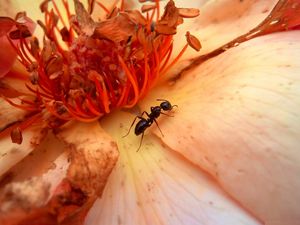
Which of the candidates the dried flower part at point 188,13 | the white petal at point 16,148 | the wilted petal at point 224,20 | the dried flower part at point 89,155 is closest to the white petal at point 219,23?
the wilted petal at point 224,20

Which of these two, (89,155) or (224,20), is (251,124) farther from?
(224,20)

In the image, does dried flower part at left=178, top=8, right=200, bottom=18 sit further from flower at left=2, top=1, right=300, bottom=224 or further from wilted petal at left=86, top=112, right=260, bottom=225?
wilted petal at left=86, top=112, right=260, bottom=225

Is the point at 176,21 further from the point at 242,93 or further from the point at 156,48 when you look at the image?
the point at 242,93

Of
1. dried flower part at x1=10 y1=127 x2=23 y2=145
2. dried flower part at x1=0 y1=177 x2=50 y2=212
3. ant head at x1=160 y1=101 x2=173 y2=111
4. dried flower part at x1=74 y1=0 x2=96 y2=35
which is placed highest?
dried flower part at x1=74 y1=0 x2=96 y2=35

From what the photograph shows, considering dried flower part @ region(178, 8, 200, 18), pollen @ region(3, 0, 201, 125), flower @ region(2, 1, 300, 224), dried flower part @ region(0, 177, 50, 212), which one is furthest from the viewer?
dried flower part @ region(178, 8, 200, 18)

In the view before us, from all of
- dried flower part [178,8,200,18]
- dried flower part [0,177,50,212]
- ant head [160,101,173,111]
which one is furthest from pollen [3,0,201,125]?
dried flower part [0,177,50,212]

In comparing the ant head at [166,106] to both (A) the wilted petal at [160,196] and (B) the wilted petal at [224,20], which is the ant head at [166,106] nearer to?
(A) the wilted petal at [160,196]

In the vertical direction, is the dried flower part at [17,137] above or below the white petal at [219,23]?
above
